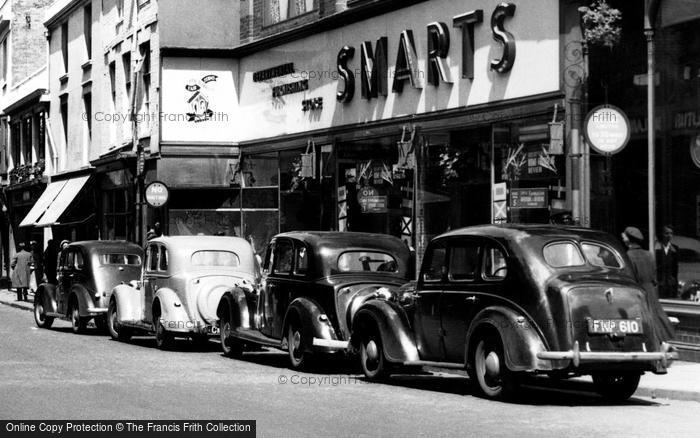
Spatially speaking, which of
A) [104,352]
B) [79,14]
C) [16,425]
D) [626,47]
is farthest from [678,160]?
[79,14]

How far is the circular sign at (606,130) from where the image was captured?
1580 centimetres

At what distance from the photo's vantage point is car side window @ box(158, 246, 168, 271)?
19.0 metres

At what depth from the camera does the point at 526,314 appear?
11617mm

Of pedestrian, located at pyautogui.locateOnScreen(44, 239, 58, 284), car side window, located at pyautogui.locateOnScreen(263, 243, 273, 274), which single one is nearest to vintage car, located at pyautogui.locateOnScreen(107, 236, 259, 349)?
car side window, located at pyautogui.locateOnScreen(263, 243, 273, 274)

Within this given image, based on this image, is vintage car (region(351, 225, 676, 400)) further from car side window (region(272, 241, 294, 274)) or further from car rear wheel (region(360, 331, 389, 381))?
car side window (region(272, 241, 294, 274))

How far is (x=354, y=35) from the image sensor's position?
24.3 m

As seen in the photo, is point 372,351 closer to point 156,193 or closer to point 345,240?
point 345,240

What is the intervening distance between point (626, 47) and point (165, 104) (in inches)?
631

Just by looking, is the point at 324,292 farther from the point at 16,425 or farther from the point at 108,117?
the point at 108,117

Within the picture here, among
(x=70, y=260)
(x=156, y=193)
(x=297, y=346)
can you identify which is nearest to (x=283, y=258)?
(x=297, y=346)

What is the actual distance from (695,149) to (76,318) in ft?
38.7

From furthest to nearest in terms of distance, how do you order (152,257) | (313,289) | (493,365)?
(152,257) → (313,289) → (493,365)

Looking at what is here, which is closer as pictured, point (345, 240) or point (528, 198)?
point (345, 240)

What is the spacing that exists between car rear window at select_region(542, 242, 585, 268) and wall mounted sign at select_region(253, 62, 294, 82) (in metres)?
15.7
